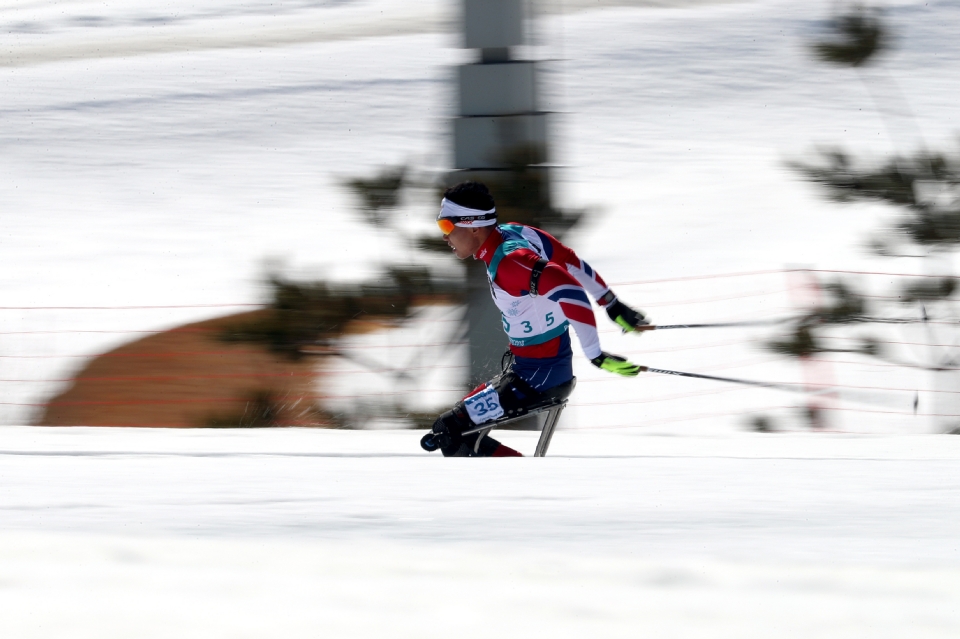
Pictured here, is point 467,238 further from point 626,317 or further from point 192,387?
point 192,387

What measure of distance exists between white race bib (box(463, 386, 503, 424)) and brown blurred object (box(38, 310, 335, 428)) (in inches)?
88.6

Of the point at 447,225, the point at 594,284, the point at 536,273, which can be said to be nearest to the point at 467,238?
the point at 447,225

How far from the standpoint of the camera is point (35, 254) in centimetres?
1433

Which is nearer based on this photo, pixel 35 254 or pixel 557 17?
pixel 35 254

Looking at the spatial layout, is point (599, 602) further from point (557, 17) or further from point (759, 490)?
point (557, 17)

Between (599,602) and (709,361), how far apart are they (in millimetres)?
8775

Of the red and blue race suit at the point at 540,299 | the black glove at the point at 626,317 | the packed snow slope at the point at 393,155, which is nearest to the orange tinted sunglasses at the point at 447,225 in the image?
the red and blue race suit at the point at 540,299

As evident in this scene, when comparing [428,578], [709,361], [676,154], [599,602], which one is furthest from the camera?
[676,154]

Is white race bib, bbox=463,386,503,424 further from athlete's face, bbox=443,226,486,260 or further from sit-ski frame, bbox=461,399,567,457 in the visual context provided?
athlete's face, bbox=443,226,486,260

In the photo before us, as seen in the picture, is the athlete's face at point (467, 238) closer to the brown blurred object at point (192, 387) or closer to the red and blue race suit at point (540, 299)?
the red and blue race suit at point (540, 299)

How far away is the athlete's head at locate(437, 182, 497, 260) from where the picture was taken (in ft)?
14.0

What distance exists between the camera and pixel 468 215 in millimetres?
4258

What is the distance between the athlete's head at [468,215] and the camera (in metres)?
4.26

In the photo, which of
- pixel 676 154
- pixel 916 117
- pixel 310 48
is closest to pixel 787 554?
pixel 676 154
